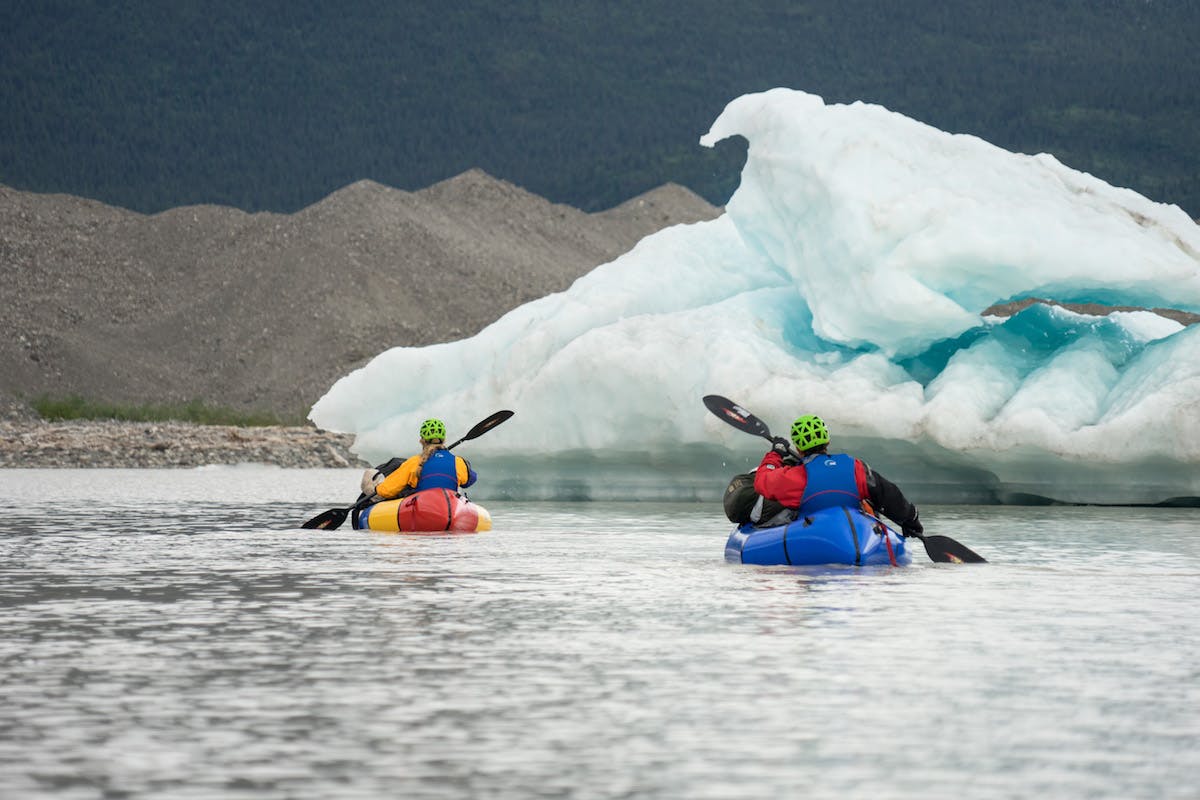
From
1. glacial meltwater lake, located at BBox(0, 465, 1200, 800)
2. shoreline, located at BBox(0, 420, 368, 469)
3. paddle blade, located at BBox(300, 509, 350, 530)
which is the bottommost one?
glacial meltwater lake, located at BBox(0, 465, 1200, 800)

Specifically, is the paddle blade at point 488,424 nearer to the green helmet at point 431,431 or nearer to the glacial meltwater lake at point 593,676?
the green helmet at point 431,431

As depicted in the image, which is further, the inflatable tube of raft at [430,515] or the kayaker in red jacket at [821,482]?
the inflatable tube of raft at [430,515]

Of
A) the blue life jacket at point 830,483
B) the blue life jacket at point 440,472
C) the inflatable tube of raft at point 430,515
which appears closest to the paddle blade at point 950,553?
the blue life jacket at point 830,483

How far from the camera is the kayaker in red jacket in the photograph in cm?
1105

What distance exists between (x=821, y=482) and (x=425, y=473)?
4871 millimetres

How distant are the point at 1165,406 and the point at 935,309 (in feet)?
6.81

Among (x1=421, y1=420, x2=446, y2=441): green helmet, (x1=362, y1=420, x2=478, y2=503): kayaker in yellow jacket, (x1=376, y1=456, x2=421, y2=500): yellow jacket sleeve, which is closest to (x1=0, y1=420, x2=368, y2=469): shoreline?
(x1=362, y1=420, x2=478, y2=503): kayaker in yellow jacket

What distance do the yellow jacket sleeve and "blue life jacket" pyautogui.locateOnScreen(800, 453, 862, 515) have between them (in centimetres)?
494

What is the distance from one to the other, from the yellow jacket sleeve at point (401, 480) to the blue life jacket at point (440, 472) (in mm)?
124

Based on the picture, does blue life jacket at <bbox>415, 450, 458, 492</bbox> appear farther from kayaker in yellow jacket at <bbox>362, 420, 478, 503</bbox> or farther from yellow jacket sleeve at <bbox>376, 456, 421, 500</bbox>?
yellow jacket sleeve at <bbox>376, 456, 421, 500</bbox>

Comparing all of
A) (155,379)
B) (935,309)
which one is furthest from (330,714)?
(155,379)

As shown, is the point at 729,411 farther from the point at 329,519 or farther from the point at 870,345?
the point at 870,345

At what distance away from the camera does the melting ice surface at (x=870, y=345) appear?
1545 centimetres

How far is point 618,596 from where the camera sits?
30.0 feet
